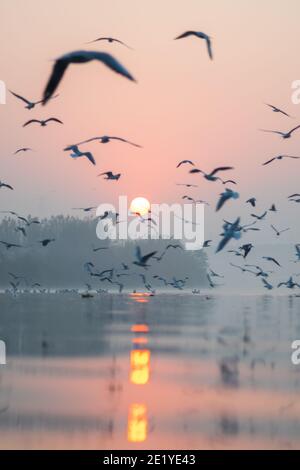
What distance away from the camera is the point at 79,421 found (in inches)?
828

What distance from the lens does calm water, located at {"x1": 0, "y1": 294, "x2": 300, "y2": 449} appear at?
19.5 metres

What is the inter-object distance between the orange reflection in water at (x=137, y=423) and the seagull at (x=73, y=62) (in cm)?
643

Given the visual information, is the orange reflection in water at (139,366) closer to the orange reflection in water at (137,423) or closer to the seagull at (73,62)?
the orange reflection in water at (137,423)

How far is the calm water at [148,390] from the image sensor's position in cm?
1950

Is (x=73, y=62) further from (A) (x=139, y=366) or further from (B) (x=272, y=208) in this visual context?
(B) (x=272, y=208)

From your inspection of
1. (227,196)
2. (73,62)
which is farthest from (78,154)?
(73,62)

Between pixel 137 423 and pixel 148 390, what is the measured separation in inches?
178

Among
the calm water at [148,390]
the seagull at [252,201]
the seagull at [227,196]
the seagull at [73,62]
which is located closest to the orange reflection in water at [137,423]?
the calm water at [148,390]

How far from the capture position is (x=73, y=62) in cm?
1541

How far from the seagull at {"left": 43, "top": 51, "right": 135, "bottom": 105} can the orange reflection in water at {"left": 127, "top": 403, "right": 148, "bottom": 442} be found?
6.43 m
